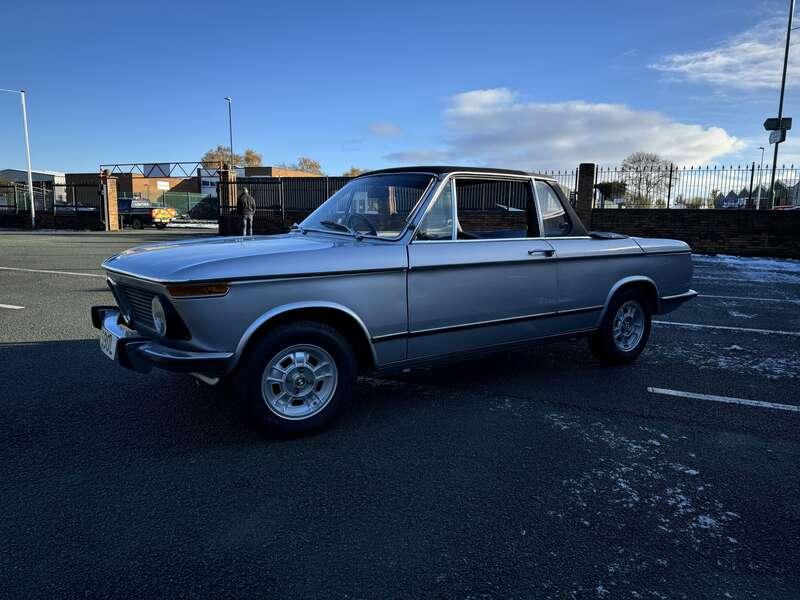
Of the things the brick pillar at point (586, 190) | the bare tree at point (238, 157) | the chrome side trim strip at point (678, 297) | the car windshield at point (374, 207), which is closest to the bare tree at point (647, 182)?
the brick pillar at point (586, 190)

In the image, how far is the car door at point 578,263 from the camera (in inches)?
187

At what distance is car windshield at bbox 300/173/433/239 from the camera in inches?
161

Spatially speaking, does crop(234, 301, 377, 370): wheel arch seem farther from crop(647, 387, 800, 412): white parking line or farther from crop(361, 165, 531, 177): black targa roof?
crop(647, 387, 800, 412): white parking line

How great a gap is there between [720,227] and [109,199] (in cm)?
2785

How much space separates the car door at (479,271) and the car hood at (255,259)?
0.31m

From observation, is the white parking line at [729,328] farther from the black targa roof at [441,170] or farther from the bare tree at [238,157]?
the bare tree at [238,157]

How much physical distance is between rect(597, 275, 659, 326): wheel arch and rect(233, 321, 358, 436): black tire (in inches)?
102

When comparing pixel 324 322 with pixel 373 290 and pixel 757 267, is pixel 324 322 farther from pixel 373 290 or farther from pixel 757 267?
pixel 757 267

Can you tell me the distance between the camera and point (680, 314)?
7.88 m

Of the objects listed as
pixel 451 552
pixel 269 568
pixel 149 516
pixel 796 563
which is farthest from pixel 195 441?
pixel 796 563

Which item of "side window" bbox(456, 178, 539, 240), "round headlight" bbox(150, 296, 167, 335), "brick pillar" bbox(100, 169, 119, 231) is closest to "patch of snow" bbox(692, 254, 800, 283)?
"side window" bbox(456, 178, 539, 240)

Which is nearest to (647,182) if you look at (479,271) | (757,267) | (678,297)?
(757,267)

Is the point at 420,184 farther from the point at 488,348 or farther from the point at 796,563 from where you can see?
the point at 796,563

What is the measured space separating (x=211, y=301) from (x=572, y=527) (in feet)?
7.10
